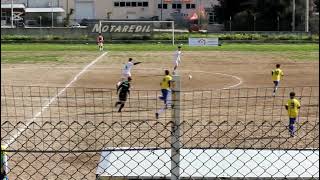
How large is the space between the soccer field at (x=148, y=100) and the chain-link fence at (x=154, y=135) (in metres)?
0.06

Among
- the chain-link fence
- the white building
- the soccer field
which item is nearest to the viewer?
the chain-link fence

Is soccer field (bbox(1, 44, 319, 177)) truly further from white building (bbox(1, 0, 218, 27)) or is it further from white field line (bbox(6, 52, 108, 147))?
white building (bbox(1, 0, 218, 27))

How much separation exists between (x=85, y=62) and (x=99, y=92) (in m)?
13.6

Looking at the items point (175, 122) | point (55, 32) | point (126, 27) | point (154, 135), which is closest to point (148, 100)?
point (154, 135)

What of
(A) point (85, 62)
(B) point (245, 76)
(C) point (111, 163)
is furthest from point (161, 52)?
(C) point (111, 163)

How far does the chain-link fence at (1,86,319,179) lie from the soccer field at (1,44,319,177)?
6 cm

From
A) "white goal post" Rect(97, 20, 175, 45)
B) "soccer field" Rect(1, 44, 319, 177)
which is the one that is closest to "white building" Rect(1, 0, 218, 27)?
"white goal post" Rect(97, 20, 175, 45)

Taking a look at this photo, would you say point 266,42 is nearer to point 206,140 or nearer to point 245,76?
point 245,76

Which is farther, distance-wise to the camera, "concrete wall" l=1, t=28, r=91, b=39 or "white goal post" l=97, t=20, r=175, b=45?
"concrete wall" l=1, t=28, r=91, b=39

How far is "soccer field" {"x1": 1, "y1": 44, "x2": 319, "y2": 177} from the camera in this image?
14.4 meters

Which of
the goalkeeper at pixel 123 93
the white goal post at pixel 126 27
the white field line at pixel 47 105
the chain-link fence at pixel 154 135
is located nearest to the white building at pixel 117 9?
the white goal post at pixel 126 27

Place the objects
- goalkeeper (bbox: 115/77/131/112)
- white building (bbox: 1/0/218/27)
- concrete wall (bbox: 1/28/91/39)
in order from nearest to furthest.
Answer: goalkeeper (bbox: 115/77/131/112)
concrete wall (bbox: 1/28/91/39)
white building (bbox: 1/0/218/27)

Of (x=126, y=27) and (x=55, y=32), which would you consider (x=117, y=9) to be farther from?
(x=126, y=27)

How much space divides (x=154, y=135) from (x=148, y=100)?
7015 millimetres
